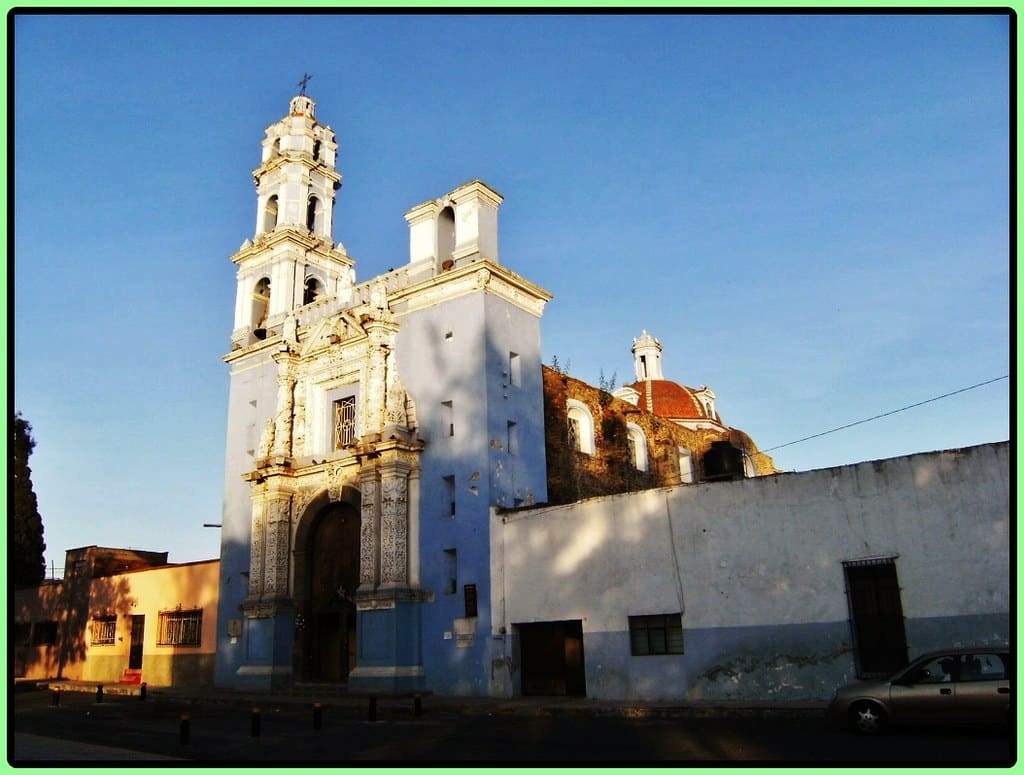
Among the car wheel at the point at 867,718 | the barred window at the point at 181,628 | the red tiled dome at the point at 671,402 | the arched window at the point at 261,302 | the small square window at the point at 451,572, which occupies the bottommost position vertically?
the barred window at the point at 181,628

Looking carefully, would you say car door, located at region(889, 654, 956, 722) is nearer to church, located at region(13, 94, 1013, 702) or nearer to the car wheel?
the car wheel

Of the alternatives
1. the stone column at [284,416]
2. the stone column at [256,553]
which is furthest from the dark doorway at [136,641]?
the stone column at [284,416]

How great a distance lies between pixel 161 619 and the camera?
95.4 feet

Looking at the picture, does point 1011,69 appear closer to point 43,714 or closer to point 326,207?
point 43,714

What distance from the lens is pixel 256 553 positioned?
84.3 ft

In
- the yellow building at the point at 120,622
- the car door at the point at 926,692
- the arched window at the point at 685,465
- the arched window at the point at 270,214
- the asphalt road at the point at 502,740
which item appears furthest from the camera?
the arched window at the point at 685,465

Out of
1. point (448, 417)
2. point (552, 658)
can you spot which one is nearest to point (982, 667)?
point (552, 658)

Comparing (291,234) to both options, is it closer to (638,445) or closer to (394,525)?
(394,525)

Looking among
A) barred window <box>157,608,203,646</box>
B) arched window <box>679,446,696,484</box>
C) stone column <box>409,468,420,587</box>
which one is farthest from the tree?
arched window <box>679,446,696,484</box>

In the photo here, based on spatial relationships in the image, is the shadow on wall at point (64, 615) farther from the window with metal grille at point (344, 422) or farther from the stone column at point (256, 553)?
the window with metal grille at point (344, 422)

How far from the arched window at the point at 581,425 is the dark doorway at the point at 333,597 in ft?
25.6

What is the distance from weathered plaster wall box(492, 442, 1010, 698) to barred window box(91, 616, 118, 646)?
1789 centimetres

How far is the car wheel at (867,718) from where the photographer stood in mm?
12117

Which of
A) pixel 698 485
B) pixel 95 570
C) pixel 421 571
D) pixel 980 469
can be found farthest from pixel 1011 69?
pixel 95 570
